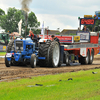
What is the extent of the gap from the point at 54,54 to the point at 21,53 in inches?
81.8

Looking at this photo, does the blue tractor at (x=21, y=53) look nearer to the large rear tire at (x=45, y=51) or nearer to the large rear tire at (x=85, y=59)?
the large rear tire at (x=45, y=51)

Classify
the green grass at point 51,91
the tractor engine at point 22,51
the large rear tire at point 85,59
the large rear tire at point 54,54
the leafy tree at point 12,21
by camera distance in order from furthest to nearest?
the leafy tree at point 12,21 < the large rear tire at point 85,59 < the large rear tire at point 54,54 < the tractor engine at point 22,51 < the green grass at point 51,91

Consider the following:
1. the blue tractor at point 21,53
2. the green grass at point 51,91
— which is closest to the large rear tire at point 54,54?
the blue tractor at point 21,53

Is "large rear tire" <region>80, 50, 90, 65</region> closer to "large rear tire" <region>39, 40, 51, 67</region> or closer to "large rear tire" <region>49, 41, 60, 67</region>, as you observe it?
"large rear tire" <region>49, 41, 60, 67</region>

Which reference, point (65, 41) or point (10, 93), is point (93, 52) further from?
point (10, 93)

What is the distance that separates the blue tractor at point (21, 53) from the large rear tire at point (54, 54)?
85cm

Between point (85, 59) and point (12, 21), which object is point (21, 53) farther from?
point (12, 21)

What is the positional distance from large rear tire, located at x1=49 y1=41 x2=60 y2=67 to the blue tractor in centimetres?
85

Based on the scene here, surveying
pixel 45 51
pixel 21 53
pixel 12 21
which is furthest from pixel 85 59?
pixel 12 21

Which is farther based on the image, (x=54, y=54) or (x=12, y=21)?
(x=12, y=21)

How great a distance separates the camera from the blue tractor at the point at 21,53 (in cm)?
1529

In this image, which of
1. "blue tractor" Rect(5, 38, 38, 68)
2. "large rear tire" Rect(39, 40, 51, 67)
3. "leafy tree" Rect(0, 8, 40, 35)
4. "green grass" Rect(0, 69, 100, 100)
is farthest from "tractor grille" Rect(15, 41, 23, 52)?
"leafy tree" Rect(0, 8, 40, 35)

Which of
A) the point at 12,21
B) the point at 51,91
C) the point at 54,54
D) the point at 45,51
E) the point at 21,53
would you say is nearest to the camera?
the point at 51,91

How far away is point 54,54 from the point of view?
1670cm
